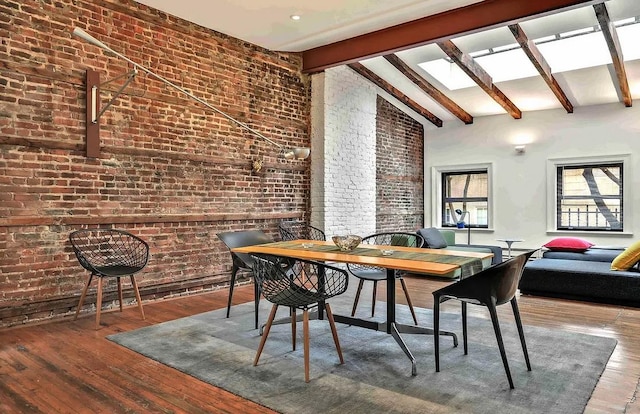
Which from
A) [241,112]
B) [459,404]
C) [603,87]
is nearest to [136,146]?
[241,112]

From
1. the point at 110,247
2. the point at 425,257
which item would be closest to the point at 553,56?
the point at 425,257

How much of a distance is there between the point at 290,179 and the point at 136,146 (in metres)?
2.35

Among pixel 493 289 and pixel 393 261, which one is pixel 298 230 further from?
pixel 493 289

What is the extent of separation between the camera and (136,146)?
4762mm

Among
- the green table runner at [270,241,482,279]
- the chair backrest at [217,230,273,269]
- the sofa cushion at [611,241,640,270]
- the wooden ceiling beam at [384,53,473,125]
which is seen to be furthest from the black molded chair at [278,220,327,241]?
the sofa cushion at [611,241,640,270]

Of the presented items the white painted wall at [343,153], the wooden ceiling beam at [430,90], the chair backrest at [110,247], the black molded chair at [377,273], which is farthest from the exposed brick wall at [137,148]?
the black molded chair at [377,273]

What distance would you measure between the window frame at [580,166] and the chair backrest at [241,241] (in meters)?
5.57

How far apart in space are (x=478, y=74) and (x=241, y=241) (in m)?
4.56

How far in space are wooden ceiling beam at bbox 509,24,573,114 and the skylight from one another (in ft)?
0.63

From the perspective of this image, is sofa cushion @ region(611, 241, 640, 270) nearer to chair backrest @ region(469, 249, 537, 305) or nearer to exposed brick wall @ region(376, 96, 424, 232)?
chair backrest @ region(469, 249, 537, 305)

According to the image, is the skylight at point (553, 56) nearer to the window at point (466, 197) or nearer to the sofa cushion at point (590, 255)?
the window at point (466, 197)

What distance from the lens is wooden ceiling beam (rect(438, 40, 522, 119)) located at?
6125 millimetres

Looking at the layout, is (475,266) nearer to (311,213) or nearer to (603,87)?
(311,213)

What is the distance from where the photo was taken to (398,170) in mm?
8664
